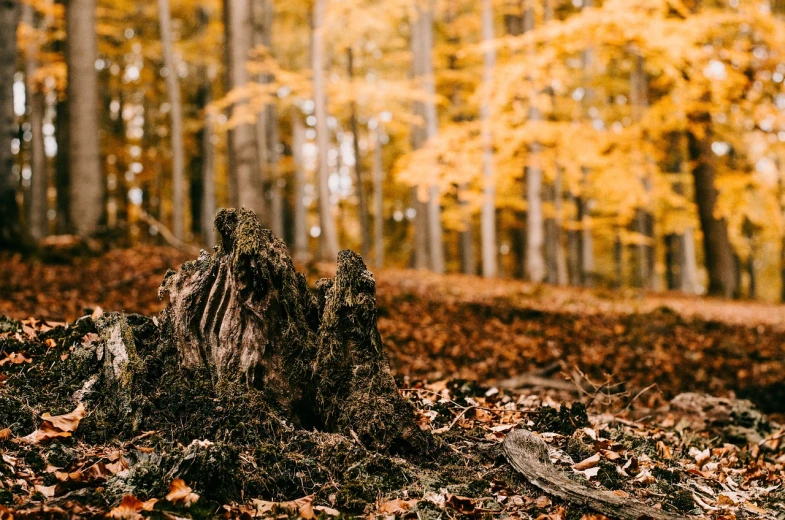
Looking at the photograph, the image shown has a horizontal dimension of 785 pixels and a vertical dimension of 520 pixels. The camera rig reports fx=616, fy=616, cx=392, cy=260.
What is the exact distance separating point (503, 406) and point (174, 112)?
14.5 m

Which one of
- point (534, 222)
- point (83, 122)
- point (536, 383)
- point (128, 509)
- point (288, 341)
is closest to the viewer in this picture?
point (128, 509)

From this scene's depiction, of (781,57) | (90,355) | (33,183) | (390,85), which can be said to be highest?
(390,85)

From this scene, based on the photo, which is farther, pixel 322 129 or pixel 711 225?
pixel 711 225

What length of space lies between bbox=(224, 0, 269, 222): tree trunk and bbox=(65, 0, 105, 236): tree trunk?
2.26 metres

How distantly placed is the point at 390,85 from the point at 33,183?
31.2ft

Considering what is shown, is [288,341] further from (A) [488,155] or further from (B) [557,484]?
(A) [488,155]

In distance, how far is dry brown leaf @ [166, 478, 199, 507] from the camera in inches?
91.8

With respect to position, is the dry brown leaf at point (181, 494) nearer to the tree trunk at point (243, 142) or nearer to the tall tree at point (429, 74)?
the tree trunk at point (243, 142)

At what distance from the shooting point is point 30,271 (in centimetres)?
803

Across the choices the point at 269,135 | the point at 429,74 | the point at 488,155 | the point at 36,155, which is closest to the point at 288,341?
the point at 488,155

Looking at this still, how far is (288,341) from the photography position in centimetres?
307

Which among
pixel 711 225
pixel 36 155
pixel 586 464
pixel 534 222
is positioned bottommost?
pixel 586 464

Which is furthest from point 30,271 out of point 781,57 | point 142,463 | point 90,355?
point 781,57

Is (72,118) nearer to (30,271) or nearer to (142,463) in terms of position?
(30,271)
